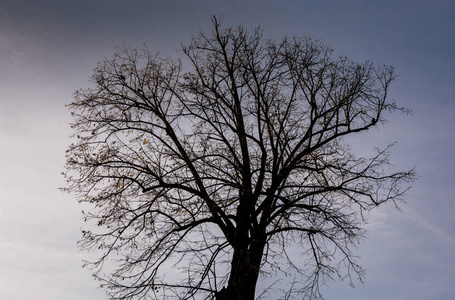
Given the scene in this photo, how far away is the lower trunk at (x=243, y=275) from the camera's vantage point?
981cm

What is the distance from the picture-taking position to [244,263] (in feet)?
32.7

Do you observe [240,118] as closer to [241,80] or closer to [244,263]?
[241,80]

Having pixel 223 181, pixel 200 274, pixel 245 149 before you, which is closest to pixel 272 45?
pixel 245 149

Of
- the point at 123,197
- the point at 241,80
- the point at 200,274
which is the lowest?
the point at 200,274

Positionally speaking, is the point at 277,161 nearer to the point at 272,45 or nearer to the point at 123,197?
the point at 272,45

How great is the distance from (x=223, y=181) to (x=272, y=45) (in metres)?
3.97

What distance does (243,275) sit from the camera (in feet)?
32.9

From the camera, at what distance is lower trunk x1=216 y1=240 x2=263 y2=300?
32.2ft

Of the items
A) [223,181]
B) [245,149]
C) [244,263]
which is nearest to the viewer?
[244,263]

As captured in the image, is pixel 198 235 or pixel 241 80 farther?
pixel 241 80

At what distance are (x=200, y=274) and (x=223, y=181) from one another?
2.26 metres

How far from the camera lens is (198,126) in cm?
1194

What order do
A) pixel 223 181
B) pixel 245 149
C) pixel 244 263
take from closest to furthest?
pixel 244 263 < pixel 223 181 < pixel 245 149

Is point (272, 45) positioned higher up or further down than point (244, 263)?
higher up
